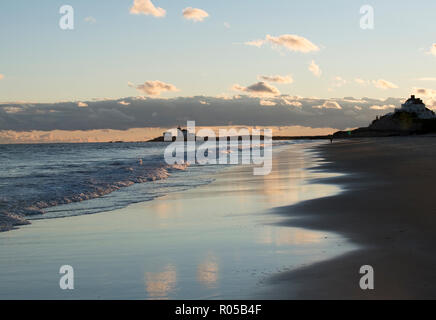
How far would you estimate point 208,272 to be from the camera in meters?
7.04

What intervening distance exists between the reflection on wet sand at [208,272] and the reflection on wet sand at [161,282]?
14.2 inches

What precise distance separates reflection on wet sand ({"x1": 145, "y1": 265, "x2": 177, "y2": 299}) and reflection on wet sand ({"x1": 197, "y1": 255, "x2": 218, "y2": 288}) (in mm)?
362

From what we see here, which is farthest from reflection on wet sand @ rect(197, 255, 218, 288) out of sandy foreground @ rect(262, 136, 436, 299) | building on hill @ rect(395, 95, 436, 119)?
building on hill @ rect(395, 95, 436, 119)

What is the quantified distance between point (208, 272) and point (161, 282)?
0.74 m

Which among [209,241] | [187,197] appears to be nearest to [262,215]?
[209,241]

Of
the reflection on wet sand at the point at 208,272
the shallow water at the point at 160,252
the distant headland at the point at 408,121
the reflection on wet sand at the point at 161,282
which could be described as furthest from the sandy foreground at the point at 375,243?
the distant headland at the point at 408,121

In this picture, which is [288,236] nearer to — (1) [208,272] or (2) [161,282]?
(1) [208,272]

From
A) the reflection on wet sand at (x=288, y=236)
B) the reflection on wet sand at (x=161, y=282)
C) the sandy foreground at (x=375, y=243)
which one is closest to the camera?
the sandy foreground at (x=375, y=243)

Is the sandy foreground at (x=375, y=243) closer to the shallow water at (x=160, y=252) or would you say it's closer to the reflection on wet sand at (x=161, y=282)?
the shallow water at (x=160, y=252)

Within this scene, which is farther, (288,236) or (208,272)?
Result: (288,236)

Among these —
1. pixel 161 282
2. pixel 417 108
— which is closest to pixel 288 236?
pixel 161 282

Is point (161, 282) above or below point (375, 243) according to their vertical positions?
below

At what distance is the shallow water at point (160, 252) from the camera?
6.40 metres

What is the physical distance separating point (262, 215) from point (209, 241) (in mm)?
3400
